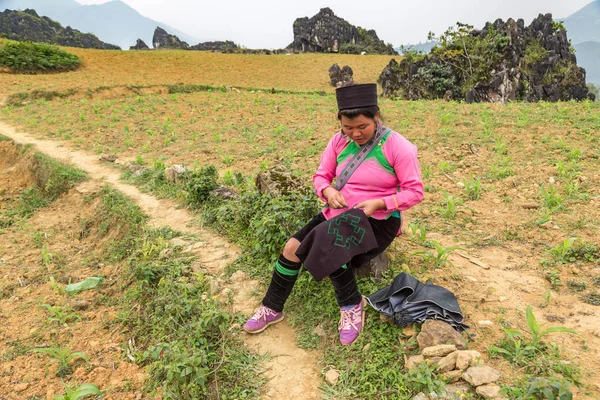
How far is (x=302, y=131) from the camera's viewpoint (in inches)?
405

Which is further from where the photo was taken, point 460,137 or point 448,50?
point 448,50

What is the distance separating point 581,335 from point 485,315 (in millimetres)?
622

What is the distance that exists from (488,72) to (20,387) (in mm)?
30754

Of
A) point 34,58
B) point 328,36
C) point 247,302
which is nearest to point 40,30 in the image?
point 34,58

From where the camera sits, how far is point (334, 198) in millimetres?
2871

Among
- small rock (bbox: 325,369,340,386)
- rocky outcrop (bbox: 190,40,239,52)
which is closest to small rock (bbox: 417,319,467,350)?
small rock (bbox: 325,369,340,386)

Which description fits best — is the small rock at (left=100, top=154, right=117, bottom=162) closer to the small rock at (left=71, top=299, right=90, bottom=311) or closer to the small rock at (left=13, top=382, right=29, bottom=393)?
the small rock at (left=71, top=299, right=90, bottom=311)

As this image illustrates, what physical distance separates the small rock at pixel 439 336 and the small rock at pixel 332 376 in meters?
0.64

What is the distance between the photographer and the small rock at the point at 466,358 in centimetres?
228

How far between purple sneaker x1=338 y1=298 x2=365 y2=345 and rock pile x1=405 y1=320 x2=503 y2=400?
0.42 metres

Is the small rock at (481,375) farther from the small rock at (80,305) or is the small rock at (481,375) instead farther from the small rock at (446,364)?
the small rock at (80,305)

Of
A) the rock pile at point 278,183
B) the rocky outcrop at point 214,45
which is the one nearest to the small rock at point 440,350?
the rock pile at point 278,183

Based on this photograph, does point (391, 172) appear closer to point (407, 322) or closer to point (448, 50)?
point (407, 322)

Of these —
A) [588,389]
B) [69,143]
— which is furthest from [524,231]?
[69,143]
